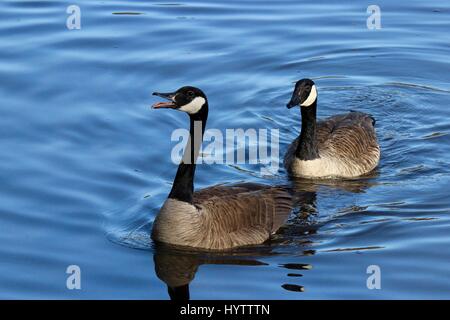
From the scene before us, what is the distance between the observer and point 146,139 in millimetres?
16953

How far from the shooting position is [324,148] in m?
16.8

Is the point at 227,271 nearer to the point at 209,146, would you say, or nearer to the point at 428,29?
the point at 209,146

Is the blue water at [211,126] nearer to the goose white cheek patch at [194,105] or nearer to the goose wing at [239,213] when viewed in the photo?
the goose wing at [239,213]

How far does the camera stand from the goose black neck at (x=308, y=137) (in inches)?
642

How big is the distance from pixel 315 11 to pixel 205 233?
11.9 m

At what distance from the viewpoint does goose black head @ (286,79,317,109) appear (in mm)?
15972

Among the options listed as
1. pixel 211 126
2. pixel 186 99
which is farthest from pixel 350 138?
pixel 186 99

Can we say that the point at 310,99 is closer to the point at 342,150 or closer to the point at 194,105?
the point at 342,150

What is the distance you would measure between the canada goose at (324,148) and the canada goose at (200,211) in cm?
273

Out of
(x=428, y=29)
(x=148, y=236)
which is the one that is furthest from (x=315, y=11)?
(x=148, y=236)

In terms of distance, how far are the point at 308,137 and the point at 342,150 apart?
28.5 inches

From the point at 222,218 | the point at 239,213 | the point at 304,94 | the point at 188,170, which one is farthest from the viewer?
the point at 304,94

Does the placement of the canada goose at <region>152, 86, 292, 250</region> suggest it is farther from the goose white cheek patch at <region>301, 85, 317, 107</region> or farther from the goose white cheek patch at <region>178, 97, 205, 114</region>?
the goose white cheek patch at <region>301, 85, 317, 107</region>

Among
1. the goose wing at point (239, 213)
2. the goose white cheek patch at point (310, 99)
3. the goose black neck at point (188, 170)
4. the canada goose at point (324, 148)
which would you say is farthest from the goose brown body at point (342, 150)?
the goose black neck at point (188, 170)
